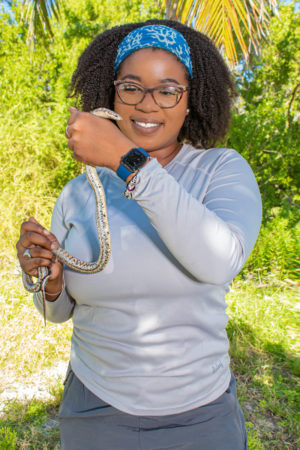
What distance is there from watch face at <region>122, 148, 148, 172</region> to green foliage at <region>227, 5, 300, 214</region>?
244 inches

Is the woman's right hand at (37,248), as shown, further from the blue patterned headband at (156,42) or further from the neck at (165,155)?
the blue patterned headband at (156,42)

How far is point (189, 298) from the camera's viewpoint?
1316 millimetres

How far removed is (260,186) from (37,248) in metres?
7.00

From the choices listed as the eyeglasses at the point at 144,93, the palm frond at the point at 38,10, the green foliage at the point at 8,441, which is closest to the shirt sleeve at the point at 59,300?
the eyeglasses at the point at 144,93

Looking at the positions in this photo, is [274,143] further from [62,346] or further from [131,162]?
[131,162]

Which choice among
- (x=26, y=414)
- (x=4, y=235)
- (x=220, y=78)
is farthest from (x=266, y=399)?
(x=4, y=235)

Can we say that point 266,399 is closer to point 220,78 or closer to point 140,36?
point 220,78

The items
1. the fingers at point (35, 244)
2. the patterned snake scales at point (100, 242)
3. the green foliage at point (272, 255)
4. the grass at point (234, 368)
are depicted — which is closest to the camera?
the patterned snake scales at point (100, 242)

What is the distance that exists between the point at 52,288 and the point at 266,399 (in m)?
2.43

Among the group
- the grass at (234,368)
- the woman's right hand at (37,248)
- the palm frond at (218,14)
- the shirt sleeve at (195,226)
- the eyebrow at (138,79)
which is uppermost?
the palm frond at (218,14)

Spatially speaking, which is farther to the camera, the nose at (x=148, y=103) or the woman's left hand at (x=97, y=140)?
the nose at (x=148, y=103)

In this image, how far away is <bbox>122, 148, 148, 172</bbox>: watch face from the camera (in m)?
1.08

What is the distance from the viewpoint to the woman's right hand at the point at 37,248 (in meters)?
1.36

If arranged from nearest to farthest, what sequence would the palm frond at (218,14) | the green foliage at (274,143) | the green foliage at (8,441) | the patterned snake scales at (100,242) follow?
1. the patterned snake scales at (100,242)
2. the green foliage at (8,441)
3. the palm frond at (218,14)
4. the green foliage at (274,143)
